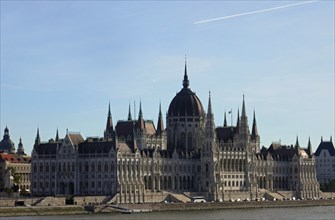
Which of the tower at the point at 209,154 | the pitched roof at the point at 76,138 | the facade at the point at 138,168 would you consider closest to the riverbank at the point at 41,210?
the facade at the point at 138,168

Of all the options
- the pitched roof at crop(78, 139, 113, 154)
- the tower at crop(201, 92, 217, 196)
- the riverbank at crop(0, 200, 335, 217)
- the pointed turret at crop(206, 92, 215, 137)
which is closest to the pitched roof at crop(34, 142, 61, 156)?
the pitched roof at crop(78, 139, 113, 154)

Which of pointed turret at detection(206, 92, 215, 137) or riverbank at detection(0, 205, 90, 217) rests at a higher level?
pointed turret at detection(206, 92, 215, 137)

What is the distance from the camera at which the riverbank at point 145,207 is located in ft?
461

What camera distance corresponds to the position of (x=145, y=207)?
→ 160 m

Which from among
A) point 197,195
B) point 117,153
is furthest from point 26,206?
point 197,195

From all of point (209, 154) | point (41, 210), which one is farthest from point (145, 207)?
point (209, 154)

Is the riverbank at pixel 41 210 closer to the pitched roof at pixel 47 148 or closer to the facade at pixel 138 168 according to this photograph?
the facade at pixel 138 168

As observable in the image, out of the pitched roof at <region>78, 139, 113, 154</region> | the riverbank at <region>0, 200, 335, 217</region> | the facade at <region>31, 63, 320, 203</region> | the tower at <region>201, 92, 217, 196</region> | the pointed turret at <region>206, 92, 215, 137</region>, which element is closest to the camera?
the riverbank at <region>0, 200, 335, 217</region>

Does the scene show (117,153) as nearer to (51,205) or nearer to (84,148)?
(84,148)

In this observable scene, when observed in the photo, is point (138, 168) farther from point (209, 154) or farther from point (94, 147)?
point (209, 154)

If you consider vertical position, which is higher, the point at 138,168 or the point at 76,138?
the point at 76,138

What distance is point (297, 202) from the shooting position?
189m

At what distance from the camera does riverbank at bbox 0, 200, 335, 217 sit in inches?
5536

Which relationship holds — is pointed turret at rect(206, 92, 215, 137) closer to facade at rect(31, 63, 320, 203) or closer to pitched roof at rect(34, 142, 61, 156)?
facade at rect(31, 63, 320, 203)
